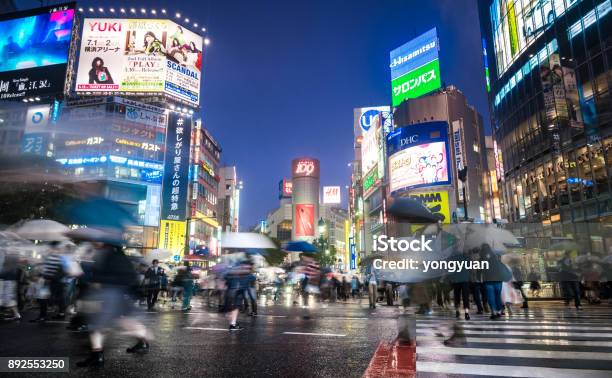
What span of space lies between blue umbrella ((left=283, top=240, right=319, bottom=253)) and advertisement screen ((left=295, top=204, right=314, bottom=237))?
9951 cm

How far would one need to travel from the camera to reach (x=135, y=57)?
142 feet

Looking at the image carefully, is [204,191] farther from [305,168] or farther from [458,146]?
[305,168]

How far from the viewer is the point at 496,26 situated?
37.8 metres

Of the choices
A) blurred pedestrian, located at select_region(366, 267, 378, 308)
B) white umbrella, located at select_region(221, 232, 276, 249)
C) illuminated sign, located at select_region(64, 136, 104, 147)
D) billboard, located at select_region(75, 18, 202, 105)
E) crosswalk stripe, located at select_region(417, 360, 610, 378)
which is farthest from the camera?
illuminated sign, located at select_region(64, 136, 104, 147)

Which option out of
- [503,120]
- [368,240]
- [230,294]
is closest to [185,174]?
[368,240]

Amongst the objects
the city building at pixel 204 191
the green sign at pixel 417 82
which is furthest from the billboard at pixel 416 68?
the city building at pixel 204 191

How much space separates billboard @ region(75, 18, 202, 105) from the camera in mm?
41562

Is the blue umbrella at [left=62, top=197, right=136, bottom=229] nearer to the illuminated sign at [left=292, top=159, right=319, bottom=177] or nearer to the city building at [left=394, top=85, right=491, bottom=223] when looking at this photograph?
the city building at [left=394, top=85, right=491, bottom=223]

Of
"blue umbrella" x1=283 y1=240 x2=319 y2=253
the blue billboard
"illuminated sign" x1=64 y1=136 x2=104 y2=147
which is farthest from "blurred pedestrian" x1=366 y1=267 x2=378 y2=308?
"illuminated sign" x1=64 y1=136 x2=104 y2=147

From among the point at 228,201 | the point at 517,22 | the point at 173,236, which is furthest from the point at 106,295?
the point at 228,201

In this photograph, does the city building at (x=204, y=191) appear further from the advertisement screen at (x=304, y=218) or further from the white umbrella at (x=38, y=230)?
the white umbrella at (x=38, y=230)

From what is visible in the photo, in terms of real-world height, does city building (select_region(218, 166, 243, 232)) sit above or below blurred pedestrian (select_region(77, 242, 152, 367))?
above

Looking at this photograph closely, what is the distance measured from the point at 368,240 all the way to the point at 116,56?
47365 millimetres

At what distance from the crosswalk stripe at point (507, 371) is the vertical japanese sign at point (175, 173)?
54.0 metres
